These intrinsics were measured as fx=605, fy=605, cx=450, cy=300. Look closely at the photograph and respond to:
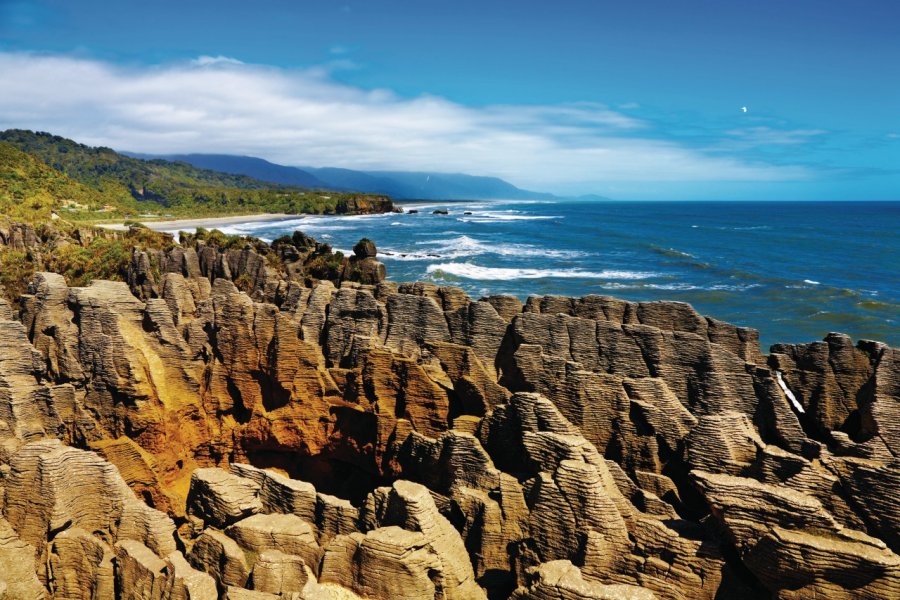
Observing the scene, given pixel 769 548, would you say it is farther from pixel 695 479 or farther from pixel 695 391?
pixel 695 391

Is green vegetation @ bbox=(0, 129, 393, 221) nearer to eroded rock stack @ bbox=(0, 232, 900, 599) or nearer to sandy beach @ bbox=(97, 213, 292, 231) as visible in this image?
sandy beach @ bbox=(97, 213, 292, 231)

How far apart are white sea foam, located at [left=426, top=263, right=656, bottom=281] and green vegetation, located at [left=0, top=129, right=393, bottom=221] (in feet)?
128

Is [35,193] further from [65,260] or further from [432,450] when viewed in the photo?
[432,450]

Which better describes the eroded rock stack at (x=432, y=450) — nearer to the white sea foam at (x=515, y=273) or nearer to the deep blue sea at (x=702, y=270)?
the deep blue sea at (x=702, y=270)


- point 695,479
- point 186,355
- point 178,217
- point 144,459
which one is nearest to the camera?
point 695,479

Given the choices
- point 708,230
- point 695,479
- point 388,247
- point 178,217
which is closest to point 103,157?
point 178,217

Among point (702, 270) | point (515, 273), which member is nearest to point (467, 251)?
point (515, 273)

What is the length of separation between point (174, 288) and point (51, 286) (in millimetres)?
2682

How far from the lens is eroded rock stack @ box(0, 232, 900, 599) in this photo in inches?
246

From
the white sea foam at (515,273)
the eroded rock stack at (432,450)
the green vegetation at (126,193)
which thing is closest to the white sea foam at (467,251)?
the white sea foam at (515,273)

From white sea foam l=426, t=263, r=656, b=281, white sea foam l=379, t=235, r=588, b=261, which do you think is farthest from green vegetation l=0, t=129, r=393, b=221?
white sea foam l=426, t=263, r=656, b=281

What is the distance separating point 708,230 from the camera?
11088cm

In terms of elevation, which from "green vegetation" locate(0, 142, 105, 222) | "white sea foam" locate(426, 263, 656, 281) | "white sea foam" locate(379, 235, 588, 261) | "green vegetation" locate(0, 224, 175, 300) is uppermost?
"green vegetation" locate(0, 142, 105, 222)

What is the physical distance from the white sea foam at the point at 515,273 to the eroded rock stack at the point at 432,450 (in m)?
38.5
